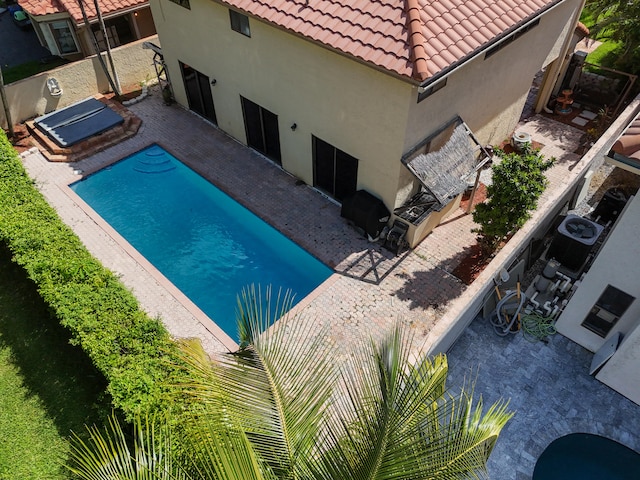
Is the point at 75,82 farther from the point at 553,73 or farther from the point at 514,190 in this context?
the point at 553,73

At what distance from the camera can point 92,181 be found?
19984 mm

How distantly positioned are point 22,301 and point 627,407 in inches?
722

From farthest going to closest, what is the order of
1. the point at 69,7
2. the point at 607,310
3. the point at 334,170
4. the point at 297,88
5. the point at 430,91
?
the point at 69,7 < the point at 334,170 < the point at 297,88 < the point at 430,91 < the point at 607,310

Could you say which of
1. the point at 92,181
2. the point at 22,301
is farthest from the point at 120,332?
the point at 92,181

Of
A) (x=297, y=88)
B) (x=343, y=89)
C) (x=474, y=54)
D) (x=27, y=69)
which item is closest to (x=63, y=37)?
(x=27, y=69)

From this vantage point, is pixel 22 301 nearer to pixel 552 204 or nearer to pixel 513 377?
pixel 513 377

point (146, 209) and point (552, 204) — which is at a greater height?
point (552, 204)

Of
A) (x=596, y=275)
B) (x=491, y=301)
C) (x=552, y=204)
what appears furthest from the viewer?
(x=552, y=204)

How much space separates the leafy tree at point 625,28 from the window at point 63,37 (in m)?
28.0

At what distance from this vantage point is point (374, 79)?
45.2 ft

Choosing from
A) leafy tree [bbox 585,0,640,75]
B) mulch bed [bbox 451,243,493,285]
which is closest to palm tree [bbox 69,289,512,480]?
mulch bed [bbox 451,243,493,285]

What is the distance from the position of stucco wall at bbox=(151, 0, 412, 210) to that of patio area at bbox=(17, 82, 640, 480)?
6.44 feet

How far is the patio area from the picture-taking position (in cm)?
1255

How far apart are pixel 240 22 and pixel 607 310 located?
1540 cm
